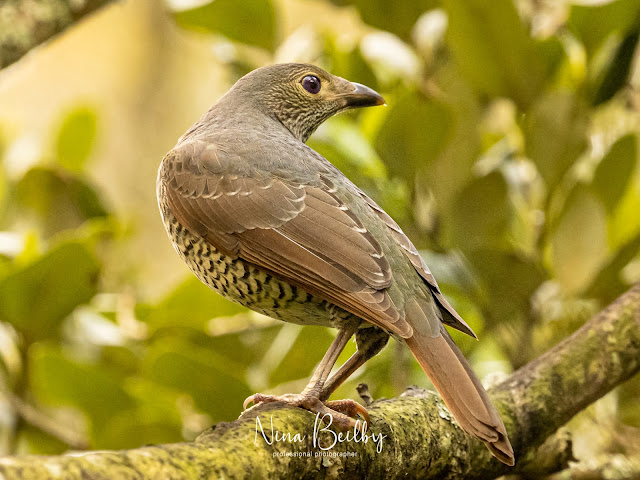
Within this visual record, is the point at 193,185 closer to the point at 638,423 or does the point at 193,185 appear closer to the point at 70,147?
the point at 70,147

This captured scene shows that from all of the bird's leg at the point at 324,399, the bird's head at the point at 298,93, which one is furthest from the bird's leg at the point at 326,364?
the bird's head at the point at 298,93

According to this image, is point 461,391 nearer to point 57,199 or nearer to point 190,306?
point 190,306

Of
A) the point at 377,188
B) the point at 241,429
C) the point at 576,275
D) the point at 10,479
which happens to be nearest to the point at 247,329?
the point at 377,188

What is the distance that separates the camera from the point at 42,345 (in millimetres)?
3471

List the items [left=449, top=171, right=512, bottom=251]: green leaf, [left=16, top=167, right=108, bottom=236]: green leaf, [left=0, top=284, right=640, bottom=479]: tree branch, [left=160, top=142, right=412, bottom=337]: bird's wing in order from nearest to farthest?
1. [left=0, top=284, right=640, bottom=479]: tree branch
2. [left=160, top=142, right=412, bottom=337]: bird's wing
3. [left=449, top=171, right=512, bottom=251]: green leaf
4. [left=16, top=167, right=108, bottom=236]: green leaf

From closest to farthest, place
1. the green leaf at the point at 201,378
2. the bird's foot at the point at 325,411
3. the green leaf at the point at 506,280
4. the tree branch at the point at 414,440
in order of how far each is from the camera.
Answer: the tree branch at the point at 414,440, the bird's foot at the point at 325,411, the green leaf at the point at 201,378, the green leaf at the point at 506,280

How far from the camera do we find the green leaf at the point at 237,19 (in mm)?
3645

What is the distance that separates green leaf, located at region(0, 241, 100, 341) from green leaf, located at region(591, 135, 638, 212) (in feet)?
6.91

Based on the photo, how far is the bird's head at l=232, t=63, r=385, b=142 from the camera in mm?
3094

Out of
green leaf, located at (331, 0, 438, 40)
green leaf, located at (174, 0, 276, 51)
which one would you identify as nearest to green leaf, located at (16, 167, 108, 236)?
green leaf, located at (174, 0, 276, 51)

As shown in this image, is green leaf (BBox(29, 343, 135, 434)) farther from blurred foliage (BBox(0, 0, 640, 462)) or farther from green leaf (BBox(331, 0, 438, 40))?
green leaf (BBox(331, 0, 438, 40))

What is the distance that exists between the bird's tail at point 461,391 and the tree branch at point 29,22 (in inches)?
80.3

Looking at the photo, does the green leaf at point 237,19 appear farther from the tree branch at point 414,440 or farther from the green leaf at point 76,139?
the tree branch at point 414,440

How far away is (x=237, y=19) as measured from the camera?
145 inches
